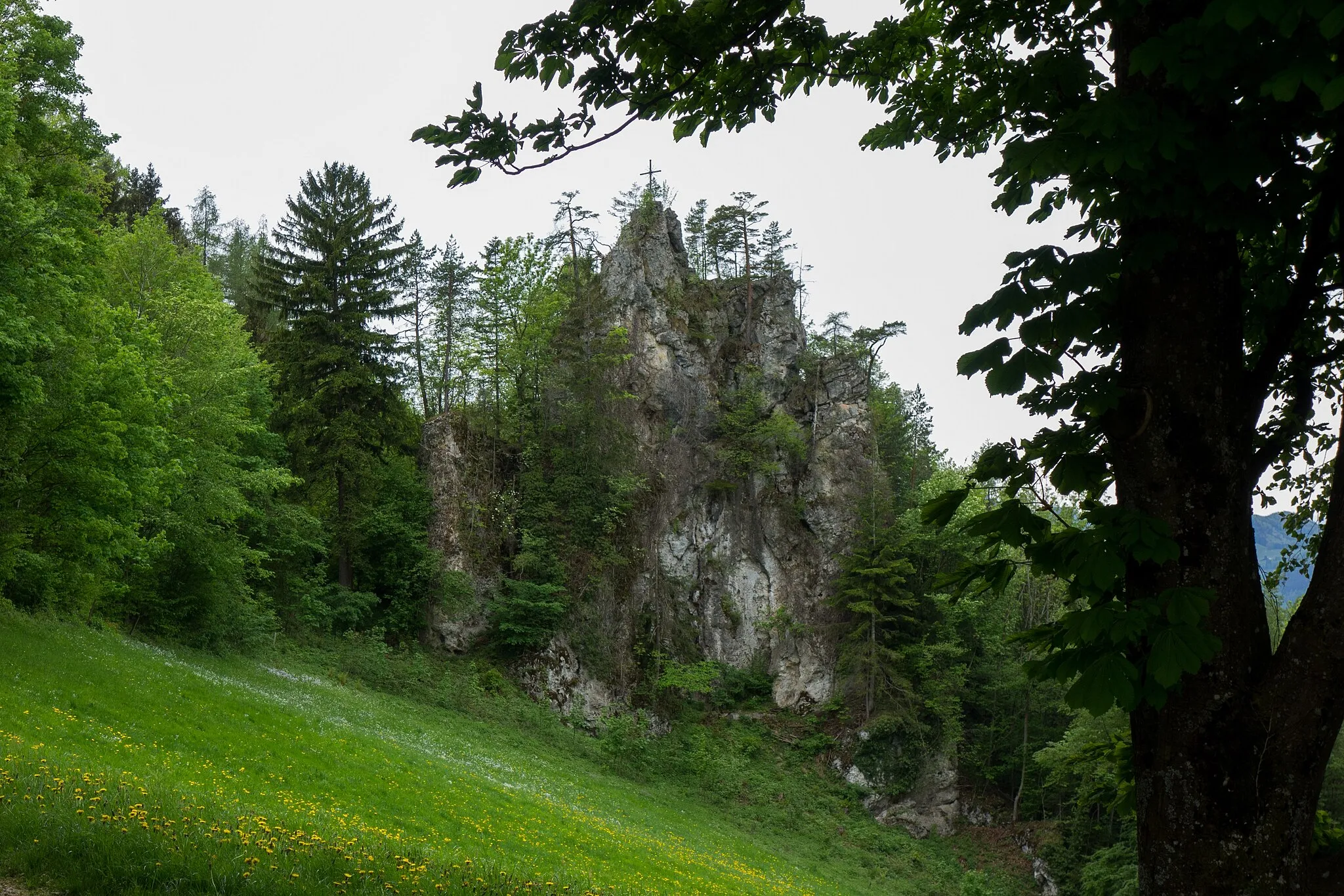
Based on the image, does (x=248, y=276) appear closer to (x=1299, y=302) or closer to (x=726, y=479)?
(x=726, y=479)

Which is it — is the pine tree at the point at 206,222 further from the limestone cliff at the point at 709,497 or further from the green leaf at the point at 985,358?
the green leaf at the point at 985,358

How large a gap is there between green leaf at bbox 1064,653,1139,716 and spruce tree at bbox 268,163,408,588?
34.3m

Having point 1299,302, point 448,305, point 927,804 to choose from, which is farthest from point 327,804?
point 448,305

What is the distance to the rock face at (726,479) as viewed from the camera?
4000 cm

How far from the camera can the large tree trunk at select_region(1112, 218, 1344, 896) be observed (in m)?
3.13

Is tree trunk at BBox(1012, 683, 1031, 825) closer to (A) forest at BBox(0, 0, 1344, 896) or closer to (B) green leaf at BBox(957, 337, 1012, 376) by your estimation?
(A) forest at BBox(0, 0, 1344, 896)

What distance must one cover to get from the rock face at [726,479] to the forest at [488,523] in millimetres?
219

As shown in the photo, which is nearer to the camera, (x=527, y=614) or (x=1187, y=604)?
(x=1187, y=604)

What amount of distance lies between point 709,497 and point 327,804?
30.6m

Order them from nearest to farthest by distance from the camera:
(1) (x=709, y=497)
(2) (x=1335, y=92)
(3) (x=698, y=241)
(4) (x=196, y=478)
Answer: (2) (x=1335, y=92) → (4) (x=196, y=478) → (1) (x=709, y=497) → (3) (x=698, y=241)

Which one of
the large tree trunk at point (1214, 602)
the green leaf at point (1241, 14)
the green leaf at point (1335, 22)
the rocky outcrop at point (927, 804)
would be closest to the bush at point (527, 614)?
the rocky outcrop at point (927, 804)

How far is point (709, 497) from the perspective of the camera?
4284 cm

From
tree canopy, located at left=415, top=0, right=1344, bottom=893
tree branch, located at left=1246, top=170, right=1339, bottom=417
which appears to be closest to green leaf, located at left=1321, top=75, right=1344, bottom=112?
tree canopy, located at left=415, top=0, right=1344, bottom=893

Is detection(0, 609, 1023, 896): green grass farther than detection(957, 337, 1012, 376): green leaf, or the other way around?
detection(0, 609, 1023, 896): green grass
